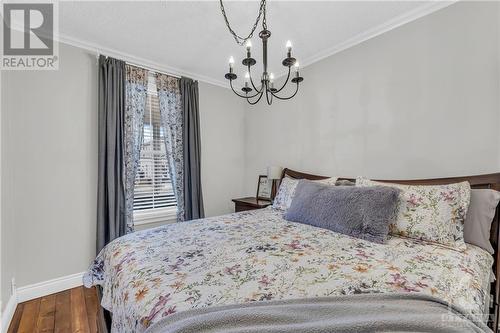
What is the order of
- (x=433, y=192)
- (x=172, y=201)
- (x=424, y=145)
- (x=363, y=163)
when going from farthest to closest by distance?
1. (x=172, y=201)
2. (x=363, y=163)
3. (x=424, y=145)
4. (x=433, y=192)

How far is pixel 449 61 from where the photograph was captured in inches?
75.5

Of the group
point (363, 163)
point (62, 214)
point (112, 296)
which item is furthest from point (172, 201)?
point (363, 163)

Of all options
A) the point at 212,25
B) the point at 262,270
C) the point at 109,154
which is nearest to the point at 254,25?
the point at 212,25

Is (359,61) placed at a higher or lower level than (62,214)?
higher

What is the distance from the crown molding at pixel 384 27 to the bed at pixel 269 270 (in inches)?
55.8

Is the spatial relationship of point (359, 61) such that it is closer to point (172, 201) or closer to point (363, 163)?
point (363, 163)

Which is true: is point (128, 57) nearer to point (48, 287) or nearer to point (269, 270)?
point (48, 287)

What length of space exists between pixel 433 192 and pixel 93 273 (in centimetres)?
244

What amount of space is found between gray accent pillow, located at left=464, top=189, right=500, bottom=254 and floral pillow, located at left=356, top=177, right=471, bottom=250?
89 mm

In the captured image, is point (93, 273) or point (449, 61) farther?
point (449, 61)

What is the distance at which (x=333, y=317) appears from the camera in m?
0.78

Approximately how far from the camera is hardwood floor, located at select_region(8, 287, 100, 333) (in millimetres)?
1825

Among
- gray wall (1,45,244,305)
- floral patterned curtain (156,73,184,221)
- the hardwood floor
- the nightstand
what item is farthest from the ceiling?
the hardwood floor

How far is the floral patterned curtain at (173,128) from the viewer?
10.1 ft
